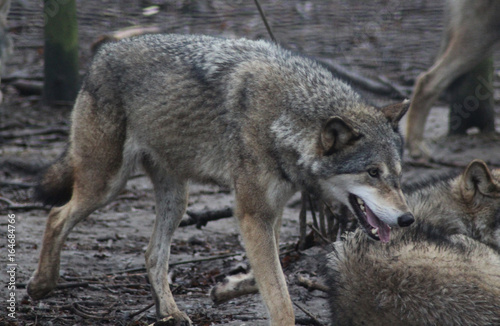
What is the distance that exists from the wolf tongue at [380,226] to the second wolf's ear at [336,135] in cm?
37

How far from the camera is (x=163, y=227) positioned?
15.6 feet

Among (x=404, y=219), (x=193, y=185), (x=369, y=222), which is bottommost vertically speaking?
(x=193, y=185)

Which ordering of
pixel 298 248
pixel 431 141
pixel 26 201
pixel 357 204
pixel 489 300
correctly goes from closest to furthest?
pixel 489 300 < pixel 357 204 < pixel 298 248 < pixel 26 201 < pixel 431 141

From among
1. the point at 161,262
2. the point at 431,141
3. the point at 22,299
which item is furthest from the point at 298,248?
the point at 431,141

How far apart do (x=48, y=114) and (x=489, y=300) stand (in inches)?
286

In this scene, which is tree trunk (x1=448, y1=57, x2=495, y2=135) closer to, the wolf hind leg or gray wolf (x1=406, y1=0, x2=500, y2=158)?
gray wolf (x1=406, y1=0, x2=500, y2=158)

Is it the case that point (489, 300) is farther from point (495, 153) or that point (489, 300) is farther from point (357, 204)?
point (495, 153)

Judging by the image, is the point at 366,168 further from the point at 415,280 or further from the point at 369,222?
the point at 415,280

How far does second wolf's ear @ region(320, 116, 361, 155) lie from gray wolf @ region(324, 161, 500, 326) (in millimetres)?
547

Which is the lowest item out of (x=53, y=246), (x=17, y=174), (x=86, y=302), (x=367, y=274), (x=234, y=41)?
(x=17, y=174)

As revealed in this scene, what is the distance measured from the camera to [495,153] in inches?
303

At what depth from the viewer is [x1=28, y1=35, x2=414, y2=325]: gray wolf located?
3.74 metres

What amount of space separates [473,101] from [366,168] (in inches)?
205

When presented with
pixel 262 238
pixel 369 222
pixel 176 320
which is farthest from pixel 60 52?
pixel 369 222
